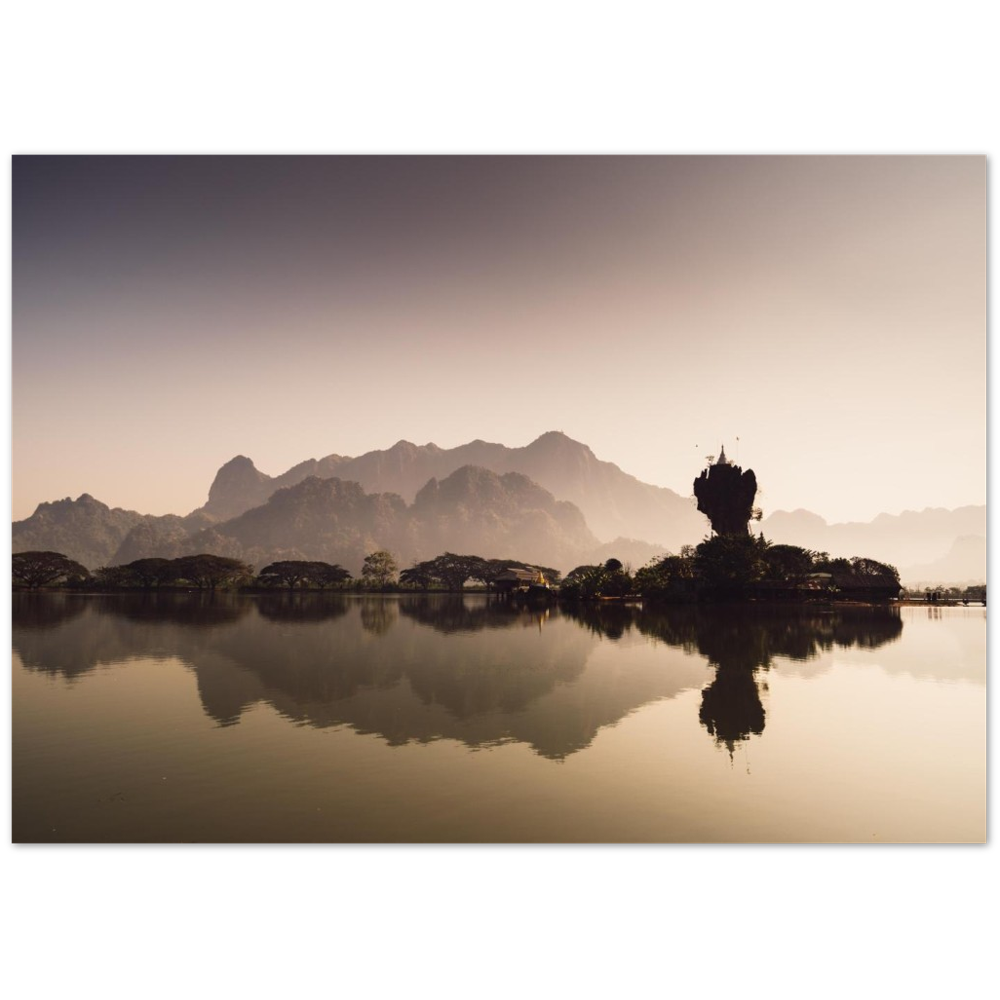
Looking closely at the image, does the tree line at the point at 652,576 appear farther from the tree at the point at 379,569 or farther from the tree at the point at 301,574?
the tree at the point at 379,569

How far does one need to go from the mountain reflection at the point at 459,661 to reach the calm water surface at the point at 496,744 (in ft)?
0.49

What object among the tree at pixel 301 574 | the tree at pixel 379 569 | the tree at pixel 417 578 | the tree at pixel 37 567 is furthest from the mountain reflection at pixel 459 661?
the tree at pixel 379 569

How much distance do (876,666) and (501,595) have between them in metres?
64.1

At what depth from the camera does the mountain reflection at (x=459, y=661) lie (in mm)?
14961

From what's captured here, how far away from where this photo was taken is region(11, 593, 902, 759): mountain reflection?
15.0m

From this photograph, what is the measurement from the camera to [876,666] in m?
22.5

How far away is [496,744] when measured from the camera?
12.9m

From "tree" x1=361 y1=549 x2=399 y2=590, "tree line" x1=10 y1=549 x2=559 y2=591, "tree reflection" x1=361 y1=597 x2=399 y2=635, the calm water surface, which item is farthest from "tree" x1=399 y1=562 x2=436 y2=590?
the calm water surface

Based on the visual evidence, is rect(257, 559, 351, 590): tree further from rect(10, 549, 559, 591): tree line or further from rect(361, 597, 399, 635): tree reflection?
rect(361, 597, 399, 635): tree reflection

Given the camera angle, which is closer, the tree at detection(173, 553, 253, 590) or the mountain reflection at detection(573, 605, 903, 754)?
the mountain reflection at detection(573, 605, 903, 754)

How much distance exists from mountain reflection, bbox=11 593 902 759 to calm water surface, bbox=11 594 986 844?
0.15m

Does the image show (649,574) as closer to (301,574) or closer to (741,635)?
(741,635)
